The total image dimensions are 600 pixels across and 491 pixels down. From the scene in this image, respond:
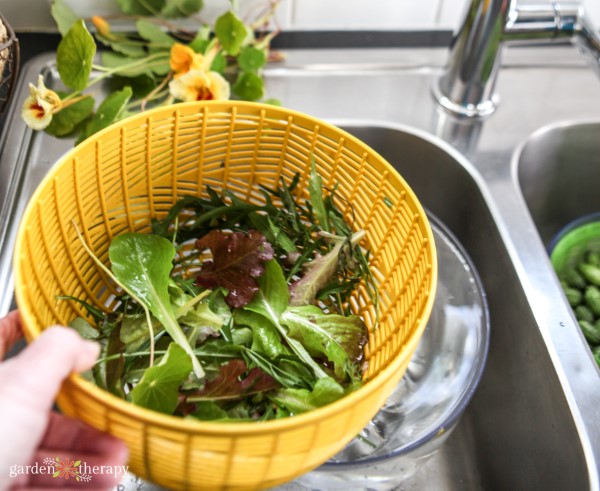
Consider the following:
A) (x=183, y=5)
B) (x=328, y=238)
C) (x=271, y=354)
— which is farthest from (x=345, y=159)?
(x=183, y=5)

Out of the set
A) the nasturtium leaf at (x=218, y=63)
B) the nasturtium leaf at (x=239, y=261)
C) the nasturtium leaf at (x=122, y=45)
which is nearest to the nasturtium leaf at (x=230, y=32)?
the nasturtium leaf at (x=218, y=63)

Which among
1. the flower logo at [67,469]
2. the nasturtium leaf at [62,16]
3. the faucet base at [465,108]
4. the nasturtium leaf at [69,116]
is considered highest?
the nasturtium leaf at [62,16]

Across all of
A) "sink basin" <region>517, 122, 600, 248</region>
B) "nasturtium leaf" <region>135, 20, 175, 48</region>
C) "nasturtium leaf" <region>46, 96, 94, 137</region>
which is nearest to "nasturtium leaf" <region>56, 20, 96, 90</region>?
"nasturtium leaf" <region>46, 96, 94, 137</region>

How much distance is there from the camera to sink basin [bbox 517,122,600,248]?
819mm

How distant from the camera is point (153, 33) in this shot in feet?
2.43

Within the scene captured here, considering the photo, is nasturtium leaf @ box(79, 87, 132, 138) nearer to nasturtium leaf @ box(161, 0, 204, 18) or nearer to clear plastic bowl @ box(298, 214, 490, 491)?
nasturtium leaf @ box(161, 0, 204, 18)

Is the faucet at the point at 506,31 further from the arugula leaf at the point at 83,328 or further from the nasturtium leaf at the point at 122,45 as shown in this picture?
the arugula leaf at the point at 83,328

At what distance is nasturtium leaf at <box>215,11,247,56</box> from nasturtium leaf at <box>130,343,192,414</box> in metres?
0.41

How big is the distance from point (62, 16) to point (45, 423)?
1.80 feet

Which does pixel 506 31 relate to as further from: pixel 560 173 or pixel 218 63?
pixel 218 63

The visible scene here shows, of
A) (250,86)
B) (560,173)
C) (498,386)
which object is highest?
(250,86)

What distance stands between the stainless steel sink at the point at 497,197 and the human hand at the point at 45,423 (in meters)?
0.25

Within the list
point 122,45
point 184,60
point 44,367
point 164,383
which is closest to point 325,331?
point 164,383

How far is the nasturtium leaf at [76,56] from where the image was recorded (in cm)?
60
